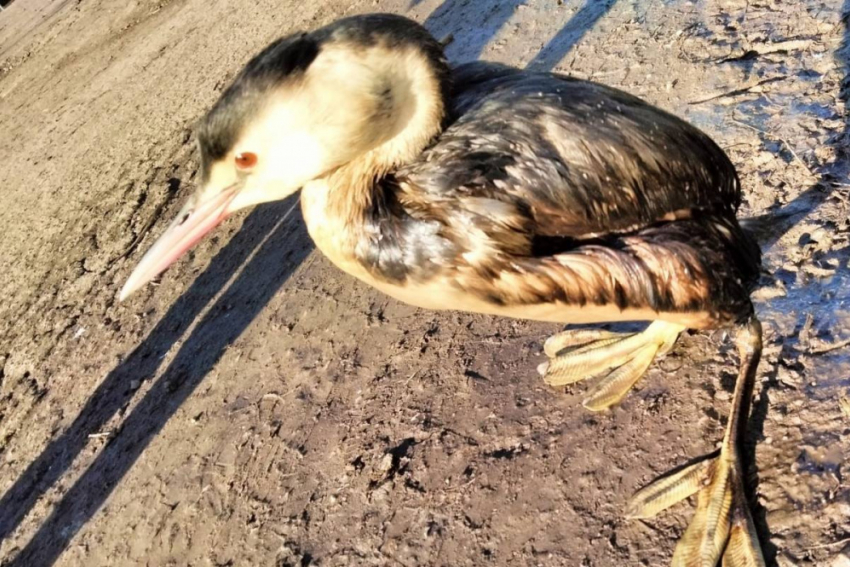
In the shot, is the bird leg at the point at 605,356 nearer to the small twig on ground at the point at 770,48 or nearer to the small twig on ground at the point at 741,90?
the small twig on ground at the point at 741,90

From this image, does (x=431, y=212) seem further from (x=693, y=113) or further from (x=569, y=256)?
(x=693, y=113)

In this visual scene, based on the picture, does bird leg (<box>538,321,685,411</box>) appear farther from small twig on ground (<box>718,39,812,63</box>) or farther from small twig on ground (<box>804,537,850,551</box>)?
small twig on ground (<box>718,39,812,63</box>)

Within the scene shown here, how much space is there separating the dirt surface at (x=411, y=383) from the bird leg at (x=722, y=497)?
0.28 feet

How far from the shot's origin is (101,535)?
12.5ft

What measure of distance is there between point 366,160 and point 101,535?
2.64m

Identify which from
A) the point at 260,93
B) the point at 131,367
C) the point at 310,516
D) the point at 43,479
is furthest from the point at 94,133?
the point at 260,93

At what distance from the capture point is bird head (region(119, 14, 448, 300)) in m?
2.23

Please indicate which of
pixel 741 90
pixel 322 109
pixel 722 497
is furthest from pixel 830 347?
pixel 322 109

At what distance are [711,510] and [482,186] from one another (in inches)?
55.7

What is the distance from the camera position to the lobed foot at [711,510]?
99.8 inches

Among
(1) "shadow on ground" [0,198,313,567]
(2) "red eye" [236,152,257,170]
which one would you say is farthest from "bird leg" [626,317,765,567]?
(1) "shadow on ground" [0,198,313,567]

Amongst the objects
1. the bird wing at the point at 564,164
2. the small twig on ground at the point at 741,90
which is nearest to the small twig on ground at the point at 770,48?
the small twig on ground at the point at 741,90

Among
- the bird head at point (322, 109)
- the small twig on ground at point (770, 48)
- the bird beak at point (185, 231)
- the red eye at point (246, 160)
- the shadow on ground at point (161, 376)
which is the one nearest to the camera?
the bird head at point (322, 109)

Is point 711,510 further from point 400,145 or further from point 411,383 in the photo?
point 400,145
